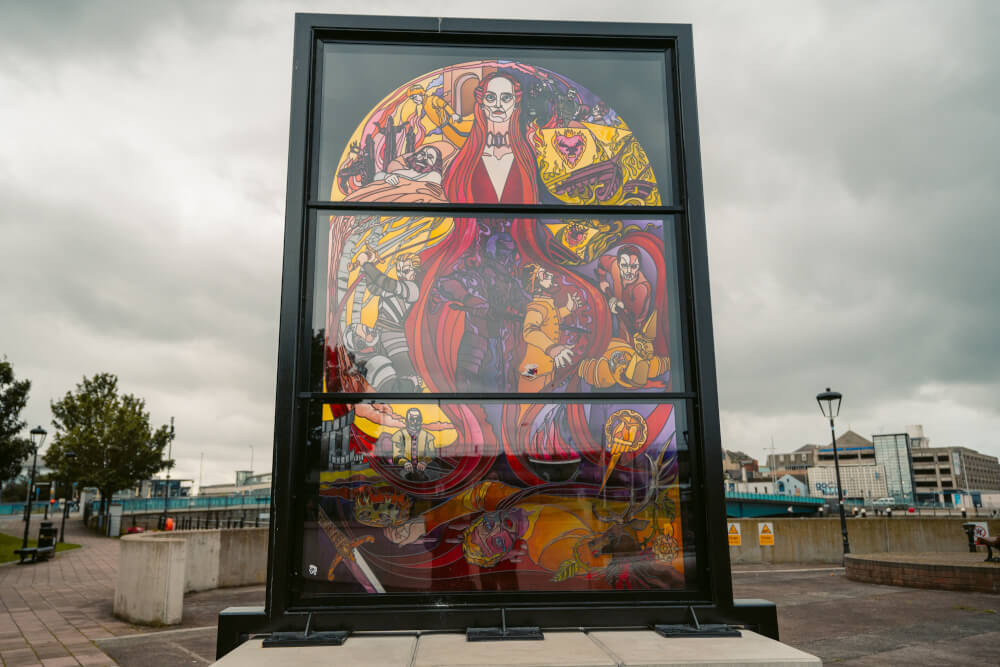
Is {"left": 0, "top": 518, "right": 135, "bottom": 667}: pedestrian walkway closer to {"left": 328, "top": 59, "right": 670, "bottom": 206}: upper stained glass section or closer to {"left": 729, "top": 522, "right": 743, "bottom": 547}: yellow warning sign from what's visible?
{"left": 328, "top": 59, "right": 670, "bottom": 206}: upper stained glass section

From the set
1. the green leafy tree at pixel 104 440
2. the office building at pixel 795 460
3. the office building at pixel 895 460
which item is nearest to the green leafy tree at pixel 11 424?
the green leafy tree at pixel 104 440

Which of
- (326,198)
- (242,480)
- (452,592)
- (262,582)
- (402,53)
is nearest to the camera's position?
(452,592)

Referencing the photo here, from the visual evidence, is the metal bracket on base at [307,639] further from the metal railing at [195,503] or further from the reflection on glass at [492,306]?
the metal railing at [195,503]

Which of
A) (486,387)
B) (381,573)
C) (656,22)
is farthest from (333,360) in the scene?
(656,22)

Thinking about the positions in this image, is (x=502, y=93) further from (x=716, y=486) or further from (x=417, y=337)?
(x=716, y=486)

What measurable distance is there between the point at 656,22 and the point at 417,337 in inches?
90.1

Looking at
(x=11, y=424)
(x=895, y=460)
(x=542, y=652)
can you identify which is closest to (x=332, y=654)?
(x=542, y=652)

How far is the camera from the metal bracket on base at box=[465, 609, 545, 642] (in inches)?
113

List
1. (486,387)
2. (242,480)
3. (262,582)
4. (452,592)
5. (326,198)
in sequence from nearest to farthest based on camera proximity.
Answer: (452,592), (486,387), (326,198), (262,582), (242,480)

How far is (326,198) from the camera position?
11.3ft

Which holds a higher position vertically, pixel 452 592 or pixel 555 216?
pixel 555 216

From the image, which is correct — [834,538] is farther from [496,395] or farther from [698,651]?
[496,395]

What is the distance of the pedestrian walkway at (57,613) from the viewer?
27.6 feet

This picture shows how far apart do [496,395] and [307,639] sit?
136cm
